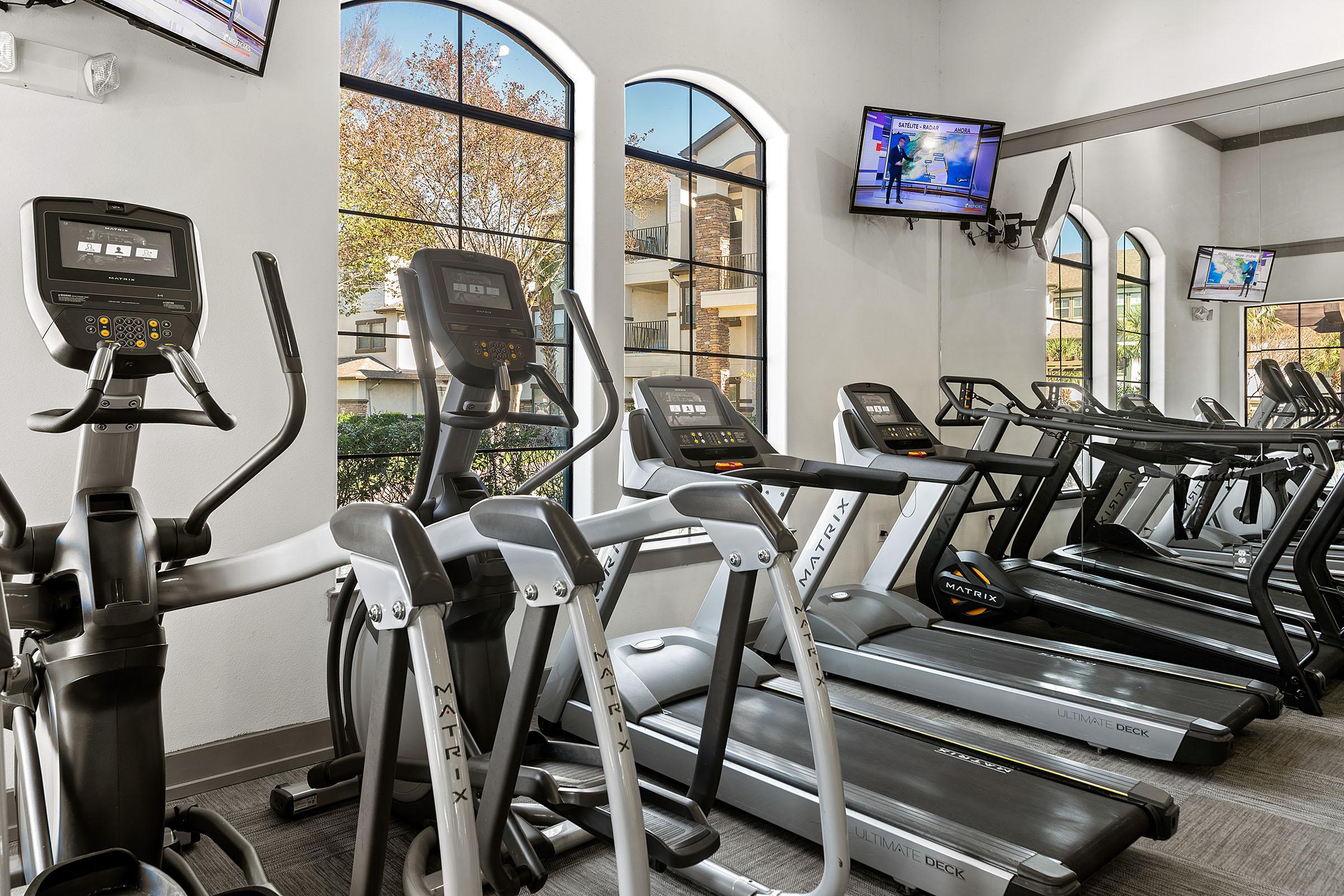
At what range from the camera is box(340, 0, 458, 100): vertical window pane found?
3.55m

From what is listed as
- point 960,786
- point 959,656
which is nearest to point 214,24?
point 960,786

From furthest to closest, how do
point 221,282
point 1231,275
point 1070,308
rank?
1. point 1070,308
2. point 1231,275
3. point 221,282

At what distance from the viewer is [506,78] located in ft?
13.0

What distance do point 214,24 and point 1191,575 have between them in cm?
502

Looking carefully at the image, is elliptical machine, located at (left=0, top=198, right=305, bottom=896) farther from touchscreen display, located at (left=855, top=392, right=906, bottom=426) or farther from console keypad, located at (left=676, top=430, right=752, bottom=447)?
touchscreen display, located at (left=855, top=392, right=906, bottom=426)

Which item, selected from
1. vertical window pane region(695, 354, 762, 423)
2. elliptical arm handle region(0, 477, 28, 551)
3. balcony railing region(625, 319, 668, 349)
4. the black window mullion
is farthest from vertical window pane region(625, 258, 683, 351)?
elliptical arm handle region(0, 477, 28, 551)

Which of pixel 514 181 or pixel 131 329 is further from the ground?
pixel 514 181

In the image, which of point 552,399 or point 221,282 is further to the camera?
point 221,282

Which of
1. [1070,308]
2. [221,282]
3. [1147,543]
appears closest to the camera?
[221,282]

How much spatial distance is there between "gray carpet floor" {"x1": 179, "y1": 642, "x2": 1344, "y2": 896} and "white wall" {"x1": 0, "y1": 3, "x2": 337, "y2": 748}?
43 cm

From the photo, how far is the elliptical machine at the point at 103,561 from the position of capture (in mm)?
1773

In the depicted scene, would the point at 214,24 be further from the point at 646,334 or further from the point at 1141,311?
the point at 1141,311

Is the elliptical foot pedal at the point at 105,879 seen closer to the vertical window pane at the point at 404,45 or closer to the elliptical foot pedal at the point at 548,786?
the elliptical foot pedal at the point at 548,786

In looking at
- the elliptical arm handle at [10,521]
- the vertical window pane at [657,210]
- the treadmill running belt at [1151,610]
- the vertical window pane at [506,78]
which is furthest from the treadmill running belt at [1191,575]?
the elliptical arm handle at [10,521]
